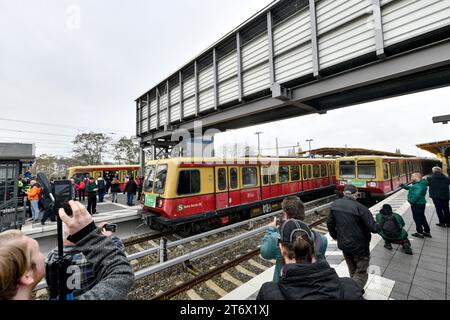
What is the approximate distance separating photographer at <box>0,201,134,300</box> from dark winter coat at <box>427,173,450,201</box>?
7.79 m

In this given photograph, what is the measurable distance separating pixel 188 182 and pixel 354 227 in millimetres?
5418

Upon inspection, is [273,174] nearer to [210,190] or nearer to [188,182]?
[210,190]

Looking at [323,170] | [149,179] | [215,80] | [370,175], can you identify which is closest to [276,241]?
[149,179]

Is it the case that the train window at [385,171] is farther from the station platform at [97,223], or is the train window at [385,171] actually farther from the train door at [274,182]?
the station platform at [97,223]

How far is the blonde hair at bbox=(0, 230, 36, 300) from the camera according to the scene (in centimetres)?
92

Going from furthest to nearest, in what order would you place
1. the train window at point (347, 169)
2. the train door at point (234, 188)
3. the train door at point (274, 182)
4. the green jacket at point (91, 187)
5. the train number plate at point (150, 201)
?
1. the train window at point (347, 169)
2. the train door at point (274, 182)
3. the green jacket at point (91, 187)
4. the train door at point (234, 188)
5. the train number plate at point (150, 201)

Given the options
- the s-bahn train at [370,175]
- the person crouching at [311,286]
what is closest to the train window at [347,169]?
the s-bahn train at [370,175]

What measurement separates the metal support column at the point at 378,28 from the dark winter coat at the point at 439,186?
147 inches

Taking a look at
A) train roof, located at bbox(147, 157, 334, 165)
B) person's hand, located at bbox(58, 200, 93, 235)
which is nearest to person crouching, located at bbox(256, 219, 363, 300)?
person's hand, located at bbox(58, 200, 93, 235)

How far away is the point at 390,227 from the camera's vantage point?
14.8ft

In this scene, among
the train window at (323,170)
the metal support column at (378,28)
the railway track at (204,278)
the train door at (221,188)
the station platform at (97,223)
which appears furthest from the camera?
the train window at (323,170)

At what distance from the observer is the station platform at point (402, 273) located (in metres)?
3.21
